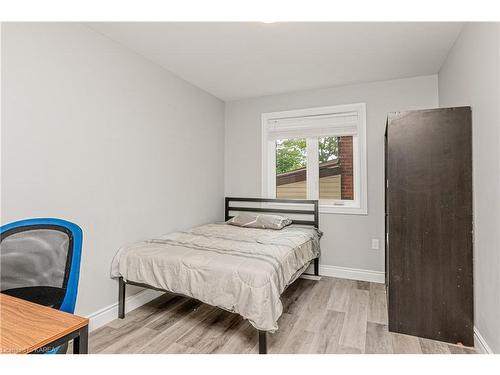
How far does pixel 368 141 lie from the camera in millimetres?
3518

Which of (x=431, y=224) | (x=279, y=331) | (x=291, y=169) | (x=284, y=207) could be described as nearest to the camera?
(x=431, y=224)

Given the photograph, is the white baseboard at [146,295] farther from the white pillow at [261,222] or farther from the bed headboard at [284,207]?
the white pillow at [261,222]

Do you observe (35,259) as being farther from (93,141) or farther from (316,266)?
(316,266)

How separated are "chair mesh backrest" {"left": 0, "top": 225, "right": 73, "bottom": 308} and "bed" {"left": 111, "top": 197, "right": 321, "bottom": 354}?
899mm

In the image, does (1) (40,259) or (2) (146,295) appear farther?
(2) (146,295)

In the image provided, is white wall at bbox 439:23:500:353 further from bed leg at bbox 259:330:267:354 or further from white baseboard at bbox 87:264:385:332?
white baseboard at bbox 87:264:385:332

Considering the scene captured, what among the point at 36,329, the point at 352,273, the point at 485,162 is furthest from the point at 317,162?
the point at 36,329

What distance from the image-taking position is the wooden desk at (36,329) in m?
0.85

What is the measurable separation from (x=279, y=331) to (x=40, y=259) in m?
1.72

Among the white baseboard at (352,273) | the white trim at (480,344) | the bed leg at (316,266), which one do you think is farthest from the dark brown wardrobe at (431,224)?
the bed leg at (316,266)

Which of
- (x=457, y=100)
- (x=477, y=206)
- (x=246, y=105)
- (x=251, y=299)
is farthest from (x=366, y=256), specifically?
(x=246, y=105)

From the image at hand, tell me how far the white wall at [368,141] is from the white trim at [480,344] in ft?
4.64

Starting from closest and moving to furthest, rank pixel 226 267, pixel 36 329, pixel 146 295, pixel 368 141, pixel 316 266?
pixel 36 329, pixel 226 267, pixel 146 295, pixel 368 141, pixel 316 266

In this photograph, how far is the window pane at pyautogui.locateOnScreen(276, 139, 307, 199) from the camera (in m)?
3.99
